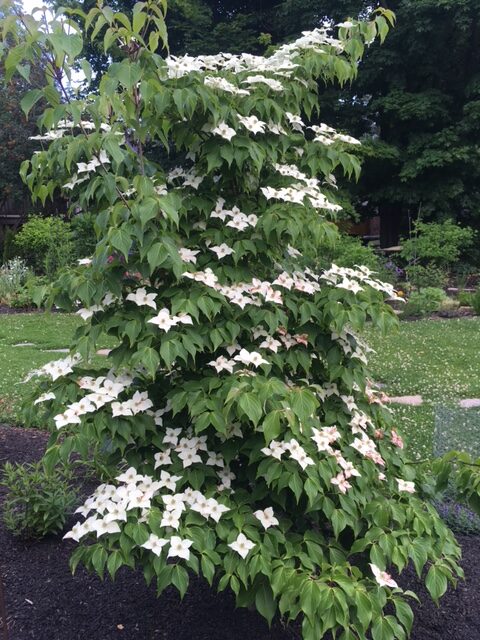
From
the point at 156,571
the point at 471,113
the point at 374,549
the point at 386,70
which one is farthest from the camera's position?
the point at 386,70

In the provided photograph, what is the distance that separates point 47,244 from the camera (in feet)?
39.6

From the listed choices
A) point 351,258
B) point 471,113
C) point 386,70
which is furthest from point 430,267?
point 386,70

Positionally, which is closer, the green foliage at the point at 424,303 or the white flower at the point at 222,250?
the white flower at the point at 222,250

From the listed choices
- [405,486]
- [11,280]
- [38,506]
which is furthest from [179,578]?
[11,280]

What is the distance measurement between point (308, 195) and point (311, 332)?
480mm

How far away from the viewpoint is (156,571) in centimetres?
162

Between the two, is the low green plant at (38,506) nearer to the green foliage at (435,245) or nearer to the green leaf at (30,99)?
the green leaf at (30,99)

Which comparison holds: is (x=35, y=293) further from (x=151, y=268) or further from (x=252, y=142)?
(x=252, y=142)

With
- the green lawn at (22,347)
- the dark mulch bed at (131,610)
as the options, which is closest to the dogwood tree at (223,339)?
the dark mulch bed at (131,610)

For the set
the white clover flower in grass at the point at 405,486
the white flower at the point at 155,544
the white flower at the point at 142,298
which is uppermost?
the white flower at the point at 142,298

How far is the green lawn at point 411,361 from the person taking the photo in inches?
178

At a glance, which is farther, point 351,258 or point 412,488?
point 351,258

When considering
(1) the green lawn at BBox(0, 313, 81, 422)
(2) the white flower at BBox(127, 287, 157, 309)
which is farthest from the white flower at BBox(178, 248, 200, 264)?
Answer: (1) the green lawn at BBox(0, 313, 81, 422)

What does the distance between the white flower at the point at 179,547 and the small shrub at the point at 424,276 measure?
29.4ft
